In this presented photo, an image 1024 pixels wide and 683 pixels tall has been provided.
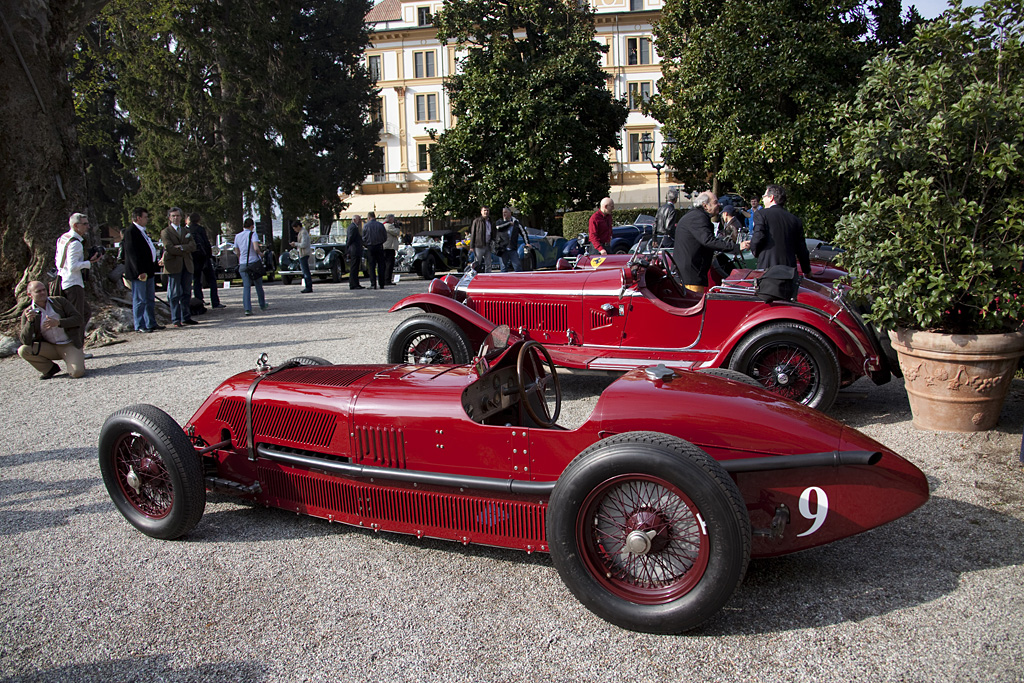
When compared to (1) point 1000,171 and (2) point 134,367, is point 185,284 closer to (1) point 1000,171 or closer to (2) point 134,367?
(2) point 134,367

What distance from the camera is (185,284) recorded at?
11.6 metres

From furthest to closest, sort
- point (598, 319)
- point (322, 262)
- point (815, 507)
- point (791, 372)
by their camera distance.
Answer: point (322, 262), point (598, 319), point (791, 372), point (815, 507)

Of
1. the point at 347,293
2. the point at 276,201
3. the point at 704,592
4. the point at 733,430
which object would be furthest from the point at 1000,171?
the point at 276,201

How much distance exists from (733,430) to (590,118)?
22.0 metres

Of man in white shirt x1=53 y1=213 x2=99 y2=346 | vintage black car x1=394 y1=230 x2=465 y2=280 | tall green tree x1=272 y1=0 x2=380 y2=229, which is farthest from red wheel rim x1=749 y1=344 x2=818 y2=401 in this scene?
tall green tree x1=272 y1=0 x2=380 y2=229

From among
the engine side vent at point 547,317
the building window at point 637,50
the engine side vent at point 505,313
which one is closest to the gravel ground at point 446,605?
the engine side vent at point 547,317

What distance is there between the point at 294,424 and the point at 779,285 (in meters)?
4.01

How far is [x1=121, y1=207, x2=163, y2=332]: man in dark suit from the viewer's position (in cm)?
1026

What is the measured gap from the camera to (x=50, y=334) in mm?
8180

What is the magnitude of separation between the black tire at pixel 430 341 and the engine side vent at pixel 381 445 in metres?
2.99

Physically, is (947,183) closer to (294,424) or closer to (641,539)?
(641,539)

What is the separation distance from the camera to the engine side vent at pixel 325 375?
4059 millimetres

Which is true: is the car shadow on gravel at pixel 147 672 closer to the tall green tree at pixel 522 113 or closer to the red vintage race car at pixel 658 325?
the red vintage race car at pixel 658 325

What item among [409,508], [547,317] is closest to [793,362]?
[547,317]
